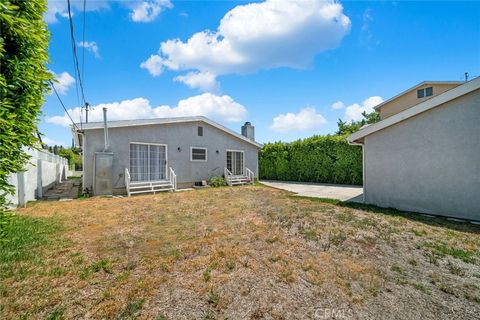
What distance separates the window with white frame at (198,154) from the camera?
12633mm

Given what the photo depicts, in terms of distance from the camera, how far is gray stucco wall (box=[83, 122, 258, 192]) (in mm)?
9531

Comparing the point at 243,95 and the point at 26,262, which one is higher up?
the point at 243,95

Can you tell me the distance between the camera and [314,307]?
2.29 m

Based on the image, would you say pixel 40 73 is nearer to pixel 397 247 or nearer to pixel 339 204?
pixel 397 247

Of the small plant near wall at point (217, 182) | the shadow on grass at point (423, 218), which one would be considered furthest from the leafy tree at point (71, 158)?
the shadow on grass at point (423, 218)

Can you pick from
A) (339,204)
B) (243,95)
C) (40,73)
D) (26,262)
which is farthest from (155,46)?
(339,204)

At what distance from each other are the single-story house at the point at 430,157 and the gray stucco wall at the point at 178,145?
8.40m

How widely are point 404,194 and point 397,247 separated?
391 cm

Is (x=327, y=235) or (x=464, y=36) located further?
(x=464, y=36)

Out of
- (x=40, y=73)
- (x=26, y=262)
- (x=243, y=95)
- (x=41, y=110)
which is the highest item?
(x=243, y=95)

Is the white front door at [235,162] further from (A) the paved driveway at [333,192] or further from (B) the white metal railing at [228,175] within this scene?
(A) the paved driveway at [333,192]

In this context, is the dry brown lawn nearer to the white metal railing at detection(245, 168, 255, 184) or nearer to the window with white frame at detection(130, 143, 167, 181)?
the window with white frame at detection(130, 143, 167, 181)

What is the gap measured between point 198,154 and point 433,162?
10682mm

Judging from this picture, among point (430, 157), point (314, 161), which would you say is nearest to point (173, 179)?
point (314, 161)
